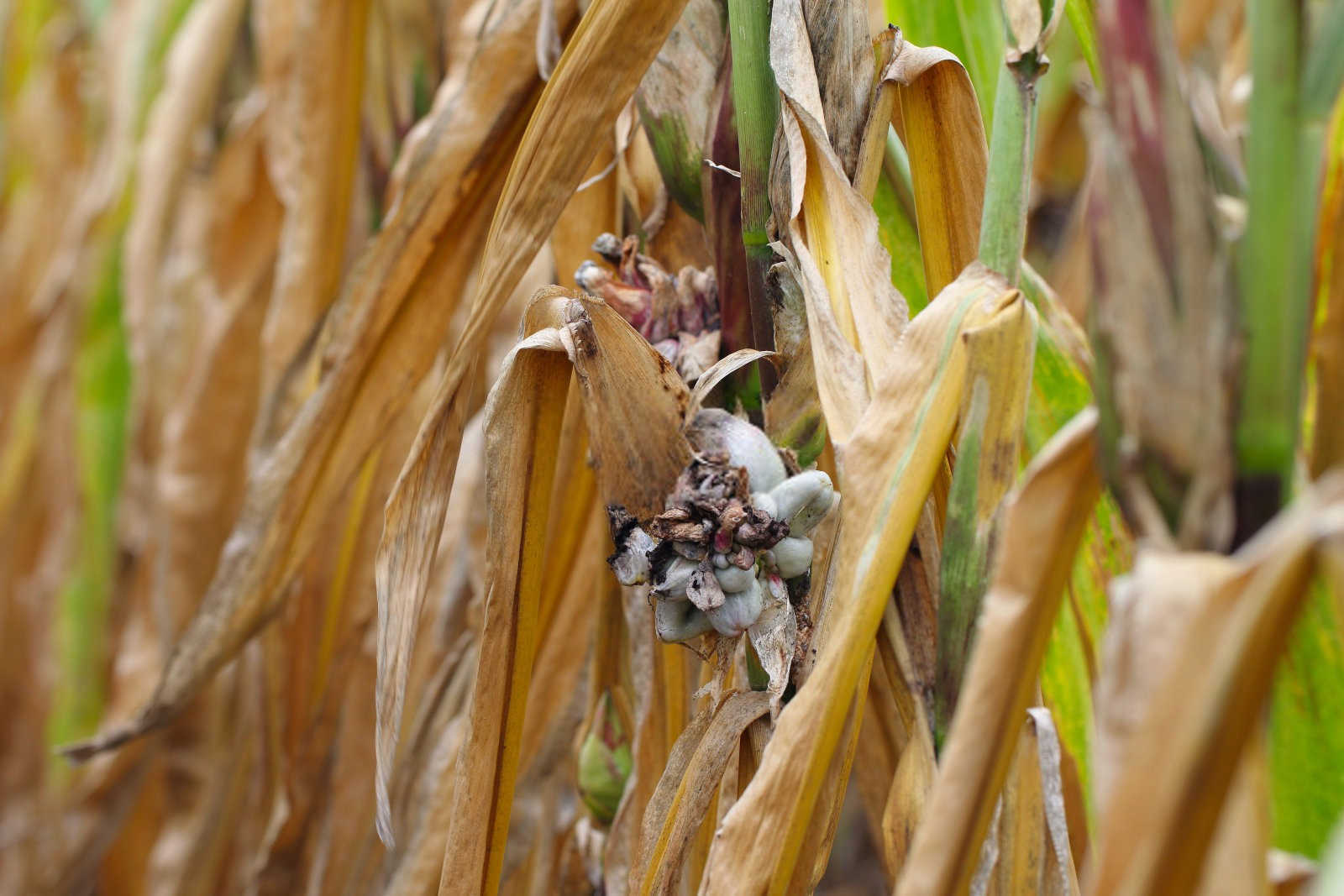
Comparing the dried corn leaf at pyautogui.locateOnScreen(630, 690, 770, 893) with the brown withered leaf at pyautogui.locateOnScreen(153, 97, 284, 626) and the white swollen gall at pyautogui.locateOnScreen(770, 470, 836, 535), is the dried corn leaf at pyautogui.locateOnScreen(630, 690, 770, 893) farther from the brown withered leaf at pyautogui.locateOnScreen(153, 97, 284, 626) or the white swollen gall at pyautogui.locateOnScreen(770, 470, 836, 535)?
the brown withered leaf at pyautogui.locateOnScreen(153, 97, 284, 626)

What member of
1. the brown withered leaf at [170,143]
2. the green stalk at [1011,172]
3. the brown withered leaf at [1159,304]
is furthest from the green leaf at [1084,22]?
the brown withered leaf at [170,143]

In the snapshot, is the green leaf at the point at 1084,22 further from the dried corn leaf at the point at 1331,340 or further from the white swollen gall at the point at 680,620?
the white swollen gall at the point at 680,620

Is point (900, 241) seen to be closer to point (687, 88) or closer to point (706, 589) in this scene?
point (687, 88)

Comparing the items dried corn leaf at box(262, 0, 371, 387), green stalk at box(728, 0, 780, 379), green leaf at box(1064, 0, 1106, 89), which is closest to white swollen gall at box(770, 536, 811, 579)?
green stalk at box(728, 0, 780, 379)

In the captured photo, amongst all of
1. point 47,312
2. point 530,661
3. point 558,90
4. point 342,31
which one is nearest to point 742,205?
point 558,90

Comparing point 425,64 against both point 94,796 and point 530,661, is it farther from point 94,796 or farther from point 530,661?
point 94,796

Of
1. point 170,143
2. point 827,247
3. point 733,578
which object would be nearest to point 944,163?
point 827,247
